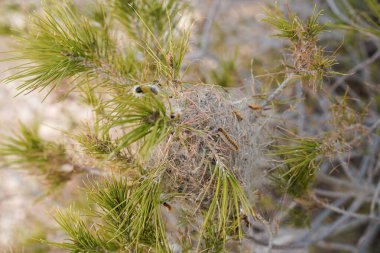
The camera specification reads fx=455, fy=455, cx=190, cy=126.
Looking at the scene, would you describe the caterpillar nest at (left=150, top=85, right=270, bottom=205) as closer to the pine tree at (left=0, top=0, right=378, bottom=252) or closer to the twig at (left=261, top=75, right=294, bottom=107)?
the pine tree at (left=0, top=0, right=378, bottom=252)

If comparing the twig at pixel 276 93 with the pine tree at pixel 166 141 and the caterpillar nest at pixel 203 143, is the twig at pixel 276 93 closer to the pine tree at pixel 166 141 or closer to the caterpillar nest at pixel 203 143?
the pine tree at pixel 166 141

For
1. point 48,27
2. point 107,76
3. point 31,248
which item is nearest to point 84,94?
point 107,76

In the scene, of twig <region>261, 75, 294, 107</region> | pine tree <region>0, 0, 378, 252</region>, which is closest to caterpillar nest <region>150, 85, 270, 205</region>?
pine tree <region>0, 0, 378, 252</region>

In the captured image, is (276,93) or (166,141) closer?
(166,141)

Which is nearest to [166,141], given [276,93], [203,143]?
[203,143]

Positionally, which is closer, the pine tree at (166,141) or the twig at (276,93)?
the pine tree at (166,141)

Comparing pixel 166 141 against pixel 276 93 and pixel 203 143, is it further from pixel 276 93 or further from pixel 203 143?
pixel 276 93

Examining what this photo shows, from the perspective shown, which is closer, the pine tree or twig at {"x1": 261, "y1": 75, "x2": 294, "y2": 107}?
the pine tree

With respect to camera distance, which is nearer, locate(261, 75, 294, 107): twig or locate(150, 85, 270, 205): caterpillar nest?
locate(150, 85, 270, 205): caterpillar nest

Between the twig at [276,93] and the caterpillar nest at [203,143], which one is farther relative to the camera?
the twig at [276,93]

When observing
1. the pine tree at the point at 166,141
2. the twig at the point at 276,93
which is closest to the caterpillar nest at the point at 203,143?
the pine tree at the point at 166,141

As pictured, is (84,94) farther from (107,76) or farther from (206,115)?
(206,115)
